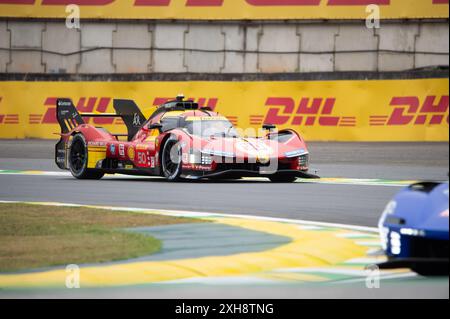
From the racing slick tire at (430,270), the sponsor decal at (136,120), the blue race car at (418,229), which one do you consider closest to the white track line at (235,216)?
the racing slick tire at (430,270)

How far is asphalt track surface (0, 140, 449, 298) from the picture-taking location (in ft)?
23.4

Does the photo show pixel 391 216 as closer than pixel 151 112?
Yes

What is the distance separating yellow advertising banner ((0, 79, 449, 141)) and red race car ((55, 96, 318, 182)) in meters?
6.88

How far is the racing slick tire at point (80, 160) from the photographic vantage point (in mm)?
18844

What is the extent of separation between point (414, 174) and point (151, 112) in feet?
15.4

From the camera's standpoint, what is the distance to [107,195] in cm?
1502

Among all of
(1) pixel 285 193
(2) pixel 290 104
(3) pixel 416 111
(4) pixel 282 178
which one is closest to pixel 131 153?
(4) pixel 282 178

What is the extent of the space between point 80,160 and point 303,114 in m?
7.70

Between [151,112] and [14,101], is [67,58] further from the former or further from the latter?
[151,112]

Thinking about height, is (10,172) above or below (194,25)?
below

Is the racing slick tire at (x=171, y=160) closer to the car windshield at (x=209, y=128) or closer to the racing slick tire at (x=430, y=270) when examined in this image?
the car windshield at (x=209, y=128)

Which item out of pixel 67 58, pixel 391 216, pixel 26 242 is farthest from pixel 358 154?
pixel 391 216

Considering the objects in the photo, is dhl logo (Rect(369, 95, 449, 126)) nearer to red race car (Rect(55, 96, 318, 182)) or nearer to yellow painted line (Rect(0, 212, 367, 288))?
red race car (Rect(55, 96, 318, 182))
